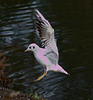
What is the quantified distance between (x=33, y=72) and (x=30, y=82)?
36cm

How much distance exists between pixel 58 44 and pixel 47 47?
320 centimetres

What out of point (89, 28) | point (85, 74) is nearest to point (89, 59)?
point (85, 74)

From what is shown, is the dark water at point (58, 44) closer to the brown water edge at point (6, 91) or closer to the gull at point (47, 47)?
the brown water edge at point (6, 91)

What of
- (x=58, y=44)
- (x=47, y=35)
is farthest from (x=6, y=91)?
(x=58, y=44)

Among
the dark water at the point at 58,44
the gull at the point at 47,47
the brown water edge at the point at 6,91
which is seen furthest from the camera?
the dark water at the point at 58,44

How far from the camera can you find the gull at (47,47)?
10.3 ft

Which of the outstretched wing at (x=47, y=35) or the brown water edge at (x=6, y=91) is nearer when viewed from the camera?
the outstretched wing at (x=47, y=35)

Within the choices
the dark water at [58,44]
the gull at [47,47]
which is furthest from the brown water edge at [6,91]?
the gull at [47,47]

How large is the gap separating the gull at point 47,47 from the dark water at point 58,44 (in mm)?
1338

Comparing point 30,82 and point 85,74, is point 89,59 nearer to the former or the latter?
point 85,74

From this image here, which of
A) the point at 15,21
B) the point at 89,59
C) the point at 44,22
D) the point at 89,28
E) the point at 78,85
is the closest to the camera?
the point at 44,22

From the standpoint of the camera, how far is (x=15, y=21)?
8.32 meters

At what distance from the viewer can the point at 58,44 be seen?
6.47 metres

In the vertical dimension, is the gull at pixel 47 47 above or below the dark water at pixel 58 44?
above
